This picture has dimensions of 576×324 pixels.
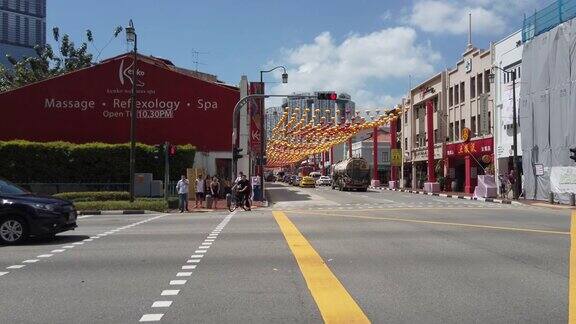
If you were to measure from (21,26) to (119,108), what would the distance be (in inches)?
2388

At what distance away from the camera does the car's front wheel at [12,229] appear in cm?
1333

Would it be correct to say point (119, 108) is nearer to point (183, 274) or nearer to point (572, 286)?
point (183, 274)

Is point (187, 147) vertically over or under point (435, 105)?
under

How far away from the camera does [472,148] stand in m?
47.7

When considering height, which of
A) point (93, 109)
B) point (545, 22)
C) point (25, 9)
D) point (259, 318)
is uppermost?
point (25, 9)

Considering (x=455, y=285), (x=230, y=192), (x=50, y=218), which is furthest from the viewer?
(x=230, y=192)

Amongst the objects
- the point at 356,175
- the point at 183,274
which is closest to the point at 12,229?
the point at 183,274

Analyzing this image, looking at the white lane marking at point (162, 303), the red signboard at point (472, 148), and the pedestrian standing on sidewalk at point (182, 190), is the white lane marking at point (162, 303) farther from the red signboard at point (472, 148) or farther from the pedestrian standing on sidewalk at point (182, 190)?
the red signboard at point (472, 148)

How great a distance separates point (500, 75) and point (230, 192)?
77.3 ft

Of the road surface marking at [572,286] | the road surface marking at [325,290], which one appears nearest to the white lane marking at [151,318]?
the road surface marking at [325,290]

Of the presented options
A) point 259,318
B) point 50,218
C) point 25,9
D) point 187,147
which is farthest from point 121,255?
point 25,9

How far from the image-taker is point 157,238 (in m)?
14.6

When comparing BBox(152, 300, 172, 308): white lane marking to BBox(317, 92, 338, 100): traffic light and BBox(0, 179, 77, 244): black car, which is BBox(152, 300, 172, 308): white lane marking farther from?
BBox(317, 92, 338, 100): traffic light

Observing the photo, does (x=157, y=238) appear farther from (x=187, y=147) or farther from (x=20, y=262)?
(x=187, y=147)
